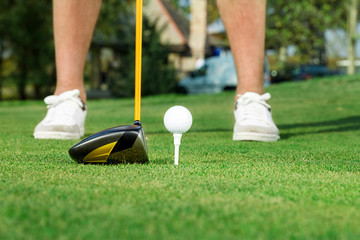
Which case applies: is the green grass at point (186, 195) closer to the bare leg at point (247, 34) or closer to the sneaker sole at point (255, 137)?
the sneaker sole at point (255, 137)

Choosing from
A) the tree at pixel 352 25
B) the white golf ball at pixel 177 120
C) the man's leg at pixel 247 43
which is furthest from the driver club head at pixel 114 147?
the tree at pixel 352 25

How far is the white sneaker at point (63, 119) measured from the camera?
10.8ft

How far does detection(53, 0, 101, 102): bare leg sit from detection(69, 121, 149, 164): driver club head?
155cm

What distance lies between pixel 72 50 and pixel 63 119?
630mm

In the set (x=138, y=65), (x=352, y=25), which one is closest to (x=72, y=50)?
(x=138, y=65)

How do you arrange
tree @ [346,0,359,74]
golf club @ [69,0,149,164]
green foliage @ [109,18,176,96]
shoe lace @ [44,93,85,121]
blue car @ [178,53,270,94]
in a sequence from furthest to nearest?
tree @ [346,0,359,74], green foliage @ [109,18,176,96], blue car @ [178,53,270,94], shoe lace @ [44,93,85,121], golf club @ [69,0,149,164]

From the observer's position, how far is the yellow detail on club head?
2.12 metres

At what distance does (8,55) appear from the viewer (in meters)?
22.3

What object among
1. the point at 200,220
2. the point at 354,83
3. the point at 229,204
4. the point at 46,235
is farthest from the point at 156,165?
the point at 354,83

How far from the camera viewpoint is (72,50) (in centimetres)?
369

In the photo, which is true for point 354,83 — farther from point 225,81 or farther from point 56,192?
point 56,192

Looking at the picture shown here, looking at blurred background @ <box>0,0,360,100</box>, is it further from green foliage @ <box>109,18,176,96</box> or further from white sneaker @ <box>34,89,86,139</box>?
white sneaker @ <box>34,89,86,139</box>

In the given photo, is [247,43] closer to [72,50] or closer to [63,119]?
[72,50]

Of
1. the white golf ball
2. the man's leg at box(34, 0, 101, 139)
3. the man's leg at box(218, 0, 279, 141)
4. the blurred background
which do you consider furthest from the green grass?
the blurred background
